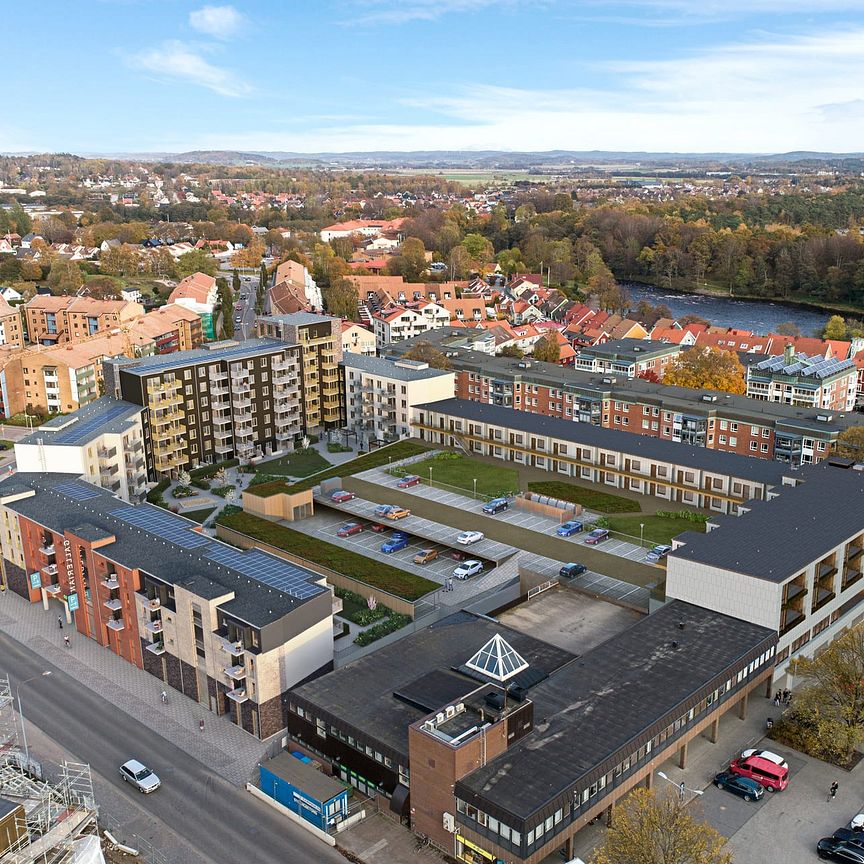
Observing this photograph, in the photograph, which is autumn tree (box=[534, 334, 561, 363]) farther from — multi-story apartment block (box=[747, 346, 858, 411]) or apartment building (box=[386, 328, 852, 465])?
multi-story apartment block (box=[747, 346, 858, 411])

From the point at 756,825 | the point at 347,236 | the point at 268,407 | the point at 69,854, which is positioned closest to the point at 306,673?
the point at 69,854

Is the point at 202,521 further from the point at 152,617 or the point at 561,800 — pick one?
the point at 561,800

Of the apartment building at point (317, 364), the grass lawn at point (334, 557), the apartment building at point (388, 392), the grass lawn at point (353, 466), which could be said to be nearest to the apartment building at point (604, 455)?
the apartment building at point (388, 392)

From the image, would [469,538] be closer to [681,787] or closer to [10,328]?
[681,787]

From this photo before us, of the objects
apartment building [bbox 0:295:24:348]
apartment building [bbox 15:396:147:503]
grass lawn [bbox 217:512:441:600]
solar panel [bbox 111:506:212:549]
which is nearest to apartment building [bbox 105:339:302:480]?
apartment building [bbox 15:396:147:503]

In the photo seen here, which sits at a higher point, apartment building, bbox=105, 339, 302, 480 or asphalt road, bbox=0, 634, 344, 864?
apartment building, bbox=105, 339, 302, 480
